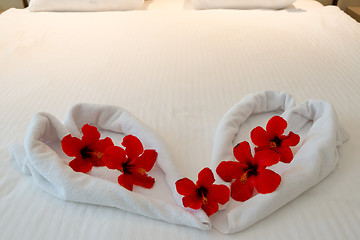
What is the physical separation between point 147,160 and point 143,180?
45mm

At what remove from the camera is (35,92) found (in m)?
1.05

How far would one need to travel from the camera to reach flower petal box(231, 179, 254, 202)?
625 millimetres

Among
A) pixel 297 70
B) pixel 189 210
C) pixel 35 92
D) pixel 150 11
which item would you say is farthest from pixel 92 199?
pixel 150 11

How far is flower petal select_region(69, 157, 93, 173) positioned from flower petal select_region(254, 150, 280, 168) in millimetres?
355

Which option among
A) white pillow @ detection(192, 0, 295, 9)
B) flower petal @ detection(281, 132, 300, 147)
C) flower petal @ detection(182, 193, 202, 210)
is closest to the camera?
flower petal @ detection(182, 193, 202, 210)

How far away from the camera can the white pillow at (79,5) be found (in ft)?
5.81

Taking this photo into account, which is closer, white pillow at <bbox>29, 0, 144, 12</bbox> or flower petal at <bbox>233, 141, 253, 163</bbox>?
flower petal at <bbox>233, 141, 253, 163</bbox>

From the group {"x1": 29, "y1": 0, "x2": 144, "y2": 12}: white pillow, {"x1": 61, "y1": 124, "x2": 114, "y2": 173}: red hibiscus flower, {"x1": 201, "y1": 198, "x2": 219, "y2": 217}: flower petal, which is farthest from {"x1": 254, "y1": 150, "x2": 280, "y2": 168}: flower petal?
{"x1": 29, "y1": 0, "x2": 144, "y2": 12}: white pillow

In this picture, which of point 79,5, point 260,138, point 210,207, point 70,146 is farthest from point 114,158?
point 79,5

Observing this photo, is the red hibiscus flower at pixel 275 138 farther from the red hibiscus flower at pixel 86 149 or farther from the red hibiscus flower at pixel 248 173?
the red hibiscus flower at pixel 86 149

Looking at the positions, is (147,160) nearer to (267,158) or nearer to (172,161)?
(172,161)

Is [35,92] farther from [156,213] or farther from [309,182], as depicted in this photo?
[309,182]

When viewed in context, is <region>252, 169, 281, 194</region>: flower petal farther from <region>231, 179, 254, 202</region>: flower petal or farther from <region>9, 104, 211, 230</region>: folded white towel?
<region>9, 104, 211, 230</region>: folded white towel

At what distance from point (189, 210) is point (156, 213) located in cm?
6
